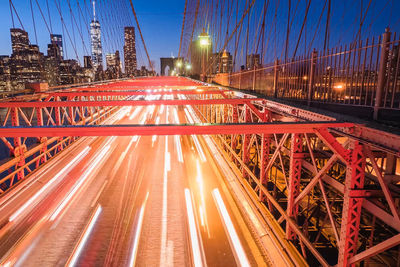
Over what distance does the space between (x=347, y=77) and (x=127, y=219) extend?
19.1 ft

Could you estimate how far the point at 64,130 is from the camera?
10.9ft

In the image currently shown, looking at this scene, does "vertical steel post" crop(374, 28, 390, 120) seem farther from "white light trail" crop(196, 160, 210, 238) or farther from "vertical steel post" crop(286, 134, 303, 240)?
"white light trail" crop(196, 160, 210, 238)

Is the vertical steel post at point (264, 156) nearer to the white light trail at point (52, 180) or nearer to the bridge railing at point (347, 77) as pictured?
the bridge railing at point (347, 77)

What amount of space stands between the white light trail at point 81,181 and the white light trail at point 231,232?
4.16 meters

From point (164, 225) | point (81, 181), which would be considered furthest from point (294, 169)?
point (81, 181)

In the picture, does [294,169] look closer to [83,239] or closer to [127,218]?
[127,218]

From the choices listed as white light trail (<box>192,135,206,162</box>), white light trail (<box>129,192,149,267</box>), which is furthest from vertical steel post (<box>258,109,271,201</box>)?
white light trail (<box>192,135,206,162</box>)

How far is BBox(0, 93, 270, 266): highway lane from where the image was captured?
505 centimetres

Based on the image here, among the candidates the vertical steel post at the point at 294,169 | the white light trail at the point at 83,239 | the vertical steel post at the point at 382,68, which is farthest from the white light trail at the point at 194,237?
the vertical steel post at the point at 382,68

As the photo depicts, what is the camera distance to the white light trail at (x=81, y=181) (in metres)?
6.66

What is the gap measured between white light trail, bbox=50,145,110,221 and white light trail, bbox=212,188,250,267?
416 centimetres

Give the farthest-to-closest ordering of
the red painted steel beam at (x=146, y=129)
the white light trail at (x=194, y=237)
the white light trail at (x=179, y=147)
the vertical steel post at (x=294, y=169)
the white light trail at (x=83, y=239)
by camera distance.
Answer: the white light trail at (x=179, y=147), the white light trail at (x=194, y=237), the white light trail at (x=83, y=239), the vertical steel post at (x=294, y=169), the red painted steel beam at (x=146, y=129)

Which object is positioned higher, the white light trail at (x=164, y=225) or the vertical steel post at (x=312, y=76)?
the vertical steel post at (x=312, y=76)

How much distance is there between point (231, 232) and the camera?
19.1 ft
